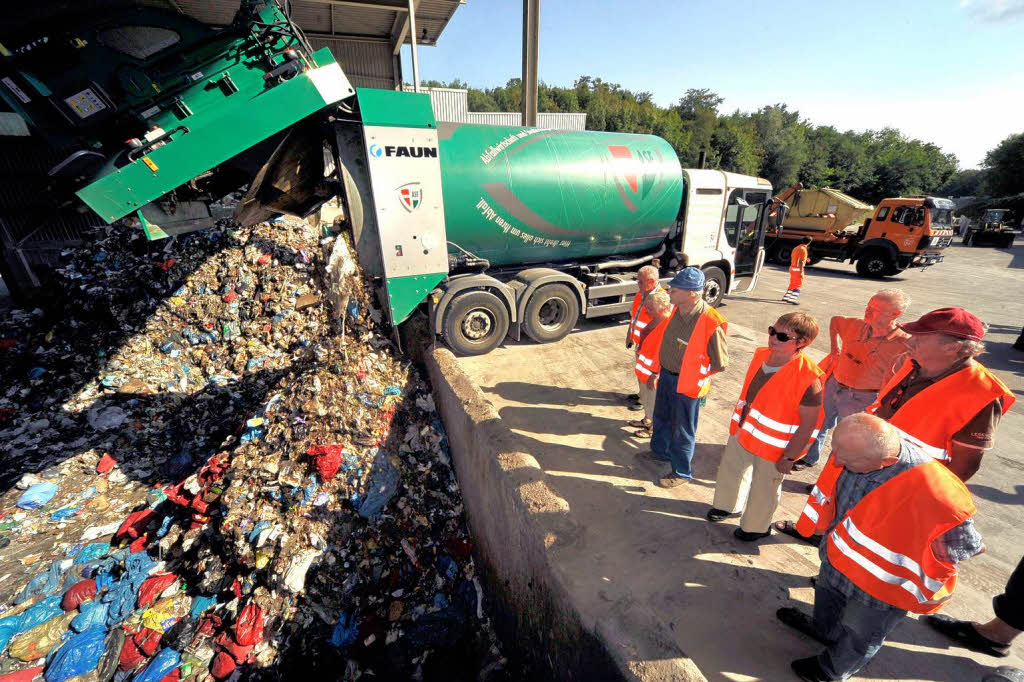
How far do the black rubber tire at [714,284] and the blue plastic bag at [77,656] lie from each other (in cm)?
878

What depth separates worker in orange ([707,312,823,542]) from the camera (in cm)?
234

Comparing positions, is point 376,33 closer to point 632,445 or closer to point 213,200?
point 213,200

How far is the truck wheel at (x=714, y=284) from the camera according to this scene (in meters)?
7.51

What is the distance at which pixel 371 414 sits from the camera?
4270 mm

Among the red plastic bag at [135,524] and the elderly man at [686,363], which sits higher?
the elderly man at [686,363]

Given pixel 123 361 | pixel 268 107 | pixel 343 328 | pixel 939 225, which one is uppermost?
pixel 268 107

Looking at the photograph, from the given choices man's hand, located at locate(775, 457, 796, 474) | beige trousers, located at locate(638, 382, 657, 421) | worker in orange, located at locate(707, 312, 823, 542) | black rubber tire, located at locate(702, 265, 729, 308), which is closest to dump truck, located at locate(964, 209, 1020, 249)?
black rubber tire, located at locate(702, 265, 729, 308)

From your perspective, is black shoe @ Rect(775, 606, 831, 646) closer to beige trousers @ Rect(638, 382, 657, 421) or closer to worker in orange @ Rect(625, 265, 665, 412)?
beige trousers @ Rect(638, 382, 657, 421)

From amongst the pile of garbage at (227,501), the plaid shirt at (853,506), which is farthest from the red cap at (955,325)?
the pile of garbage at (227,501)

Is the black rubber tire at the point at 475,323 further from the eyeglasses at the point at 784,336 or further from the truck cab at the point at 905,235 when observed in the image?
the truck cab at the point at 905,235

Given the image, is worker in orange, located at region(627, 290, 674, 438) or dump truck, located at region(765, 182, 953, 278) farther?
dump truck, located at region(765, 182, 953, 278)

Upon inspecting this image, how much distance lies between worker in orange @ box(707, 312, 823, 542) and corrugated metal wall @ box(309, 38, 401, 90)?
45.3 ft

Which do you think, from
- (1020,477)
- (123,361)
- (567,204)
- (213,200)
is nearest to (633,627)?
(1020,477)

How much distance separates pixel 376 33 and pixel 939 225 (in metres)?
17.0
